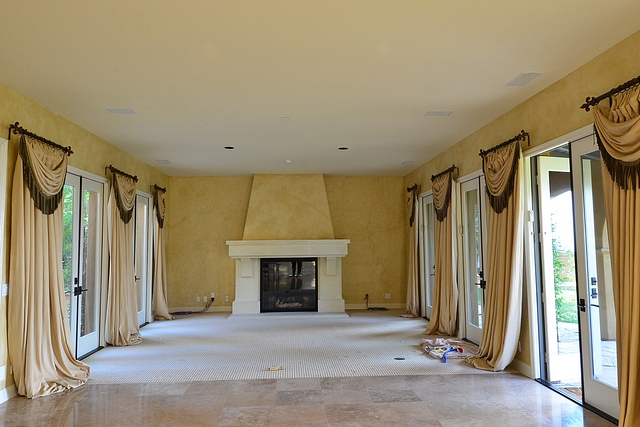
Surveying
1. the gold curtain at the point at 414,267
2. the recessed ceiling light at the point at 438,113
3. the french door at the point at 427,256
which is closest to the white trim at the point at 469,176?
the recessed ceiling light at the point at 438,113

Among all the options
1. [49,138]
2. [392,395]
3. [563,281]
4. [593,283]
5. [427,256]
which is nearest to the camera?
[593,283]

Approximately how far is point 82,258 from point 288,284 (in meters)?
4.50

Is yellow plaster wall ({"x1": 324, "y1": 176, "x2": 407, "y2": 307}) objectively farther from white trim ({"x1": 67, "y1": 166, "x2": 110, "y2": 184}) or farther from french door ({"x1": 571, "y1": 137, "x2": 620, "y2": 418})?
french door ({"x1": 571, "y1": 137, "x2": 620, "y2": 418})

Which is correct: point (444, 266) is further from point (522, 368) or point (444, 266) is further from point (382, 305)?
point (382, 305)

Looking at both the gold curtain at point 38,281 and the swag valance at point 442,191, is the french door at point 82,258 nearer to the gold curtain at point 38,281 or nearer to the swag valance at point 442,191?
→ the gold curtain at point 38,281

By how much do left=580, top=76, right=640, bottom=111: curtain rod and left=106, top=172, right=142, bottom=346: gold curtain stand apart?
5764mm

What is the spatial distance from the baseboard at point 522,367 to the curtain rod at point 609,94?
8.76ft

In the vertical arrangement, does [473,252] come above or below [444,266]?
above

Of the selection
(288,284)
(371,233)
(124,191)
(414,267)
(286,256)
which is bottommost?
(288,284)

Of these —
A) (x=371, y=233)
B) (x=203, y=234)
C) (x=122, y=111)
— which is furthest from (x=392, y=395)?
(x=203, y=234)

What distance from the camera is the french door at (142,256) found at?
793 centimetres

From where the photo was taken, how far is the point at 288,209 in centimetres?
955

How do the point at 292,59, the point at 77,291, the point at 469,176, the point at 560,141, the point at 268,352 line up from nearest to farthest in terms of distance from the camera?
the point at 292,59 → the point at 560,141 → the point at 77,291 → the point at 268,352 → the point at 469,176

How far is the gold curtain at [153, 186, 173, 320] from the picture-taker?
851 centimetres
